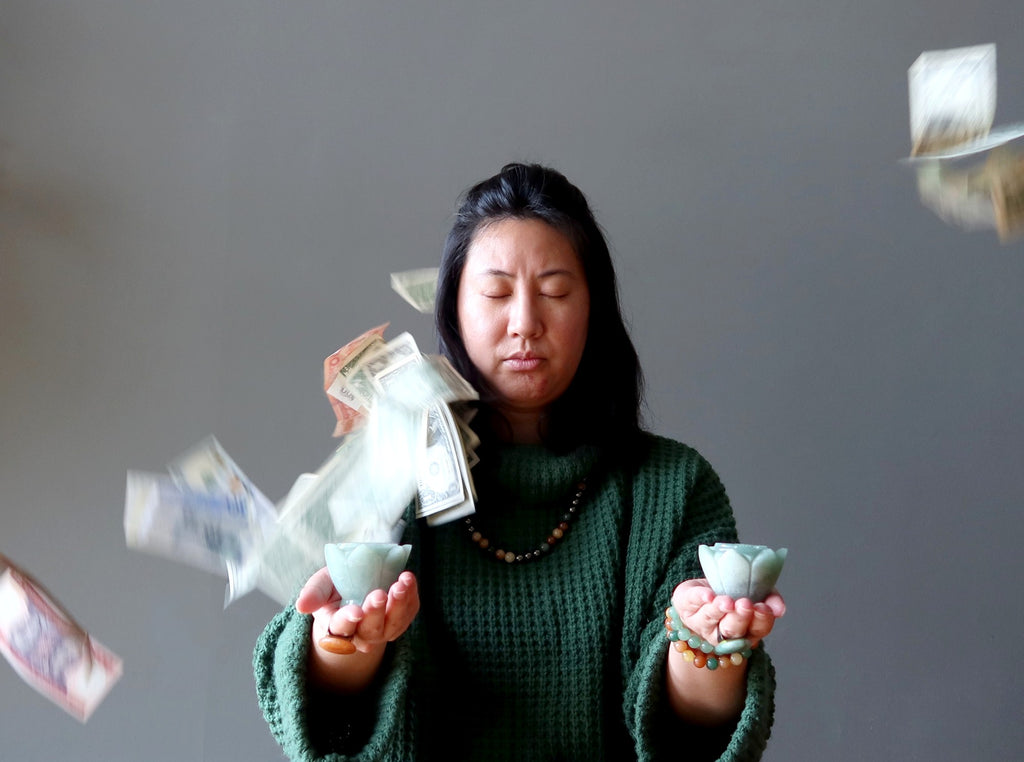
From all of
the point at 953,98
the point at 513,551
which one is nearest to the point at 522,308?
the point at 513,551

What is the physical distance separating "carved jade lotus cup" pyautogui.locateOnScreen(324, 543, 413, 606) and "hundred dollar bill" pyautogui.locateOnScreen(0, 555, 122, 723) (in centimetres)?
25

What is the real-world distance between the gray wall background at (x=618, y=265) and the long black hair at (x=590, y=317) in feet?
1.41

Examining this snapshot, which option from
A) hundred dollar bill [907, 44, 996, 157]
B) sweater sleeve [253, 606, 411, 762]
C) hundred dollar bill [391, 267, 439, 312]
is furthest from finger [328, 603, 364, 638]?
hundred dollar bill [907, 44, 996, 157]

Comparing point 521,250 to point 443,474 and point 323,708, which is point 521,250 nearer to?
point 443,474

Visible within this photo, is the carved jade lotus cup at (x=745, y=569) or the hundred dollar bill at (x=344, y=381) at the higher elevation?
the hundred dollar bill at (x=344, y=381)

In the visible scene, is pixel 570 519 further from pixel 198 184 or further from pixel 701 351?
pixel 198 184

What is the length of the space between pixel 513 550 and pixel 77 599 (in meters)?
0.80

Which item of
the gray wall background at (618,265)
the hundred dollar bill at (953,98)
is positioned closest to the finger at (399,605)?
the hundred dollar bill at (953,98)

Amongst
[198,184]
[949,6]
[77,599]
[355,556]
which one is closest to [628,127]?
[949,6]

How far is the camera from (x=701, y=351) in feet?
5.14

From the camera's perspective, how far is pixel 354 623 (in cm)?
81

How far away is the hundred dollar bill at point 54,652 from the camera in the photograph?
916mm

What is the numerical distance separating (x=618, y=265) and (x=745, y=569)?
814mm

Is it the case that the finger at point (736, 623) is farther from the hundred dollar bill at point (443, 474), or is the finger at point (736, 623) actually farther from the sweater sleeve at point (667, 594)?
the hundred dollar bill at point (443, 474)
